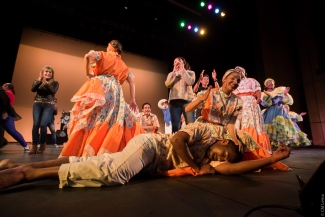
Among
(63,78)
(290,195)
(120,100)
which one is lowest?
(290,195)

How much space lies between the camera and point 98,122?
1.78 m

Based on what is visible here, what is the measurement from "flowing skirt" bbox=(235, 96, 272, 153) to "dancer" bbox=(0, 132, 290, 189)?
1.47 m

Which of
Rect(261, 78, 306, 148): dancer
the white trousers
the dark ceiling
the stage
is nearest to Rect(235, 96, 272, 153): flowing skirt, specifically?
Rect(261, 78, 306, 148): dancer

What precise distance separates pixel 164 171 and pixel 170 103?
61.6 inches

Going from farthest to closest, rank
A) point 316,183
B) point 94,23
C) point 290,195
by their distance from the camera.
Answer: point 94,23, point 290,195, point 316,183

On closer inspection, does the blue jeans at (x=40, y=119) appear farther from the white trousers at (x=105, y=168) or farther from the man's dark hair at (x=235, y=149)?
the man's dark hair at (x=235, y=149)

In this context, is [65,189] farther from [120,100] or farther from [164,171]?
[120,100]

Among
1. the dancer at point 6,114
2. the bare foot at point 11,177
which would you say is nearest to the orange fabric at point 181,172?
the bare foot at point 11,177

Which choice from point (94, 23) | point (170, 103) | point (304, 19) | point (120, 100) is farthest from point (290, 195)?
point (304, 19)

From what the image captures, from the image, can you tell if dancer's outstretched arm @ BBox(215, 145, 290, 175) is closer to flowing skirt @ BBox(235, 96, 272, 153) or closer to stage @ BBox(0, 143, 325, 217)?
stage @ BBox(0, 143, 325, 217)

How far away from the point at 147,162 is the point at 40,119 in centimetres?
261

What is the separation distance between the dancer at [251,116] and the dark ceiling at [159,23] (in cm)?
274

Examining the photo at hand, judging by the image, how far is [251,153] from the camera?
1.75m

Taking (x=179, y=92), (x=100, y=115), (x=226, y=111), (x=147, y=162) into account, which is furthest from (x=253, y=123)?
(x=100, y=115)
